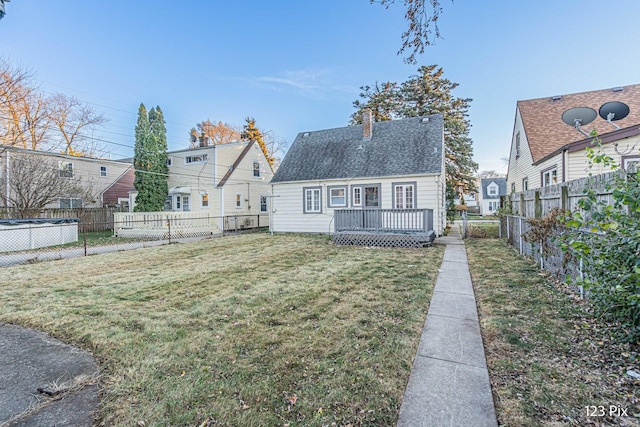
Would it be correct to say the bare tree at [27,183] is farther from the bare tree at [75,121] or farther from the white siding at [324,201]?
the white siding at [324,201]

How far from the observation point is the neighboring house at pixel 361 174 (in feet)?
42.8

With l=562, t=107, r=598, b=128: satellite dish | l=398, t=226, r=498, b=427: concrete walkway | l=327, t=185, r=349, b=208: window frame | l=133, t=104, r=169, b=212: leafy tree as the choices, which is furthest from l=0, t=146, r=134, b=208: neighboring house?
l=562, t=107, r=598, b=128: satellite dish

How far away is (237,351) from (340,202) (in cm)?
1194

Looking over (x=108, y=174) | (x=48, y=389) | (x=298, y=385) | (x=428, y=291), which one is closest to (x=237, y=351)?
(x=298, y=385)

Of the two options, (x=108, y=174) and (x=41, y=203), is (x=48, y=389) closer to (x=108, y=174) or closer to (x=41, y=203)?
(x=41, y=203)

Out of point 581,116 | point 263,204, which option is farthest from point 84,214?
point 581,116

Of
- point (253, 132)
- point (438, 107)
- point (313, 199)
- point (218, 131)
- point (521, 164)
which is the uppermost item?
point (218, 131)

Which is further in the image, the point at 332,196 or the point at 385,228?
the point at 332,196

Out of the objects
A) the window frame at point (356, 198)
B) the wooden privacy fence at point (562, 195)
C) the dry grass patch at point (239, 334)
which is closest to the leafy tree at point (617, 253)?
the wooden privacy fence at point (562, 195)

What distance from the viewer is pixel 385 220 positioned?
11.3m

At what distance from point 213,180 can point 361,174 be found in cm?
1018

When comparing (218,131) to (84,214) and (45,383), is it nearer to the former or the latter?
(84,214)

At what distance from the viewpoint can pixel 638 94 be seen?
12.8m

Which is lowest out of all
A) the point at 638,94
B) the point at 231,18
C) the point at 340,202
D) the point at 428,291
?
the point at 428,291
